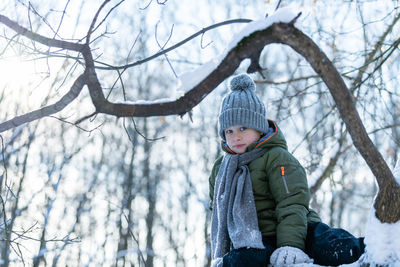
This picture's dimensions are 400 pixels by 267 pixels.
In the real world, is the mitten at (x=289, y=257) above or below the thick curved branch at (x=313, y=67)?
below

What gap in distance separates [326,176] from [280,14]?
3966mm

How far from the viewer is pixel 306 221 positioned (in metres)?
2.38

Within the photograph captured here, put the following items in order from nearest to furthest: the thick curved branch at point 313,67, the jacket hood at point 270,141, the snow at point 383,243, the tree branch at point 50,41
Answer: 1. the snow at point 383,243
2. the thick curved branch at point 313,67
3. the tree branch at point 50,41
4. the jacket hood at point 270,141

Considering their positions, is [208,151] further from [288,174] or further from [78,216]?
[288,174]

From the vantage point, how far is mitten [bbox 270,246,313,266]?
2.14m

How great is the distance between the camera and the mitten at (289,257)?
84.2 inches

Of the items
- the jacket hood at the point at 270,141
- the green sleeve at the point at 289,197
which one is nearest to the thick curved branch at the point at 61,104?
the jacket hood at the point at 270,141

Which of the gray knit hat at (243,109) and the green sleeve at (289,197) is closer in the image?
the green sleeve at (289,197)

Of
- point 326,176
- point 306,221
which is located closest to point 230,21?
point 306,221

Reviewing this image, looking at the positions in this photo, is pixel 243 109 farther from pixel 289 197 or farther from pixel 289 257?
pixel 289 257

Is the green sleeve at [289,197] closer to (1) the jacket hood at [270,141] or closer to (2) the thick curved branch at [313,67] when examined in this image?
(1) the jacket hood at [270,141]

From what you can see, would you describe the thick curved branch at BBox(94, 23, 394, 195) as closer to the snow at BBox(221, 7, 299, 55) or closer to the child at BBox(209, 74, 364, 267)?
the snow at BBox(221, 7, 299, 55)

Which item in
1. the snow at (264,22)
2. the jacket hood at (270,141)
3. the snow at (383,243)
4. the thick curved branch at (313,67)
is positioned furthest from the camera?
the jacket hood at (270,141)

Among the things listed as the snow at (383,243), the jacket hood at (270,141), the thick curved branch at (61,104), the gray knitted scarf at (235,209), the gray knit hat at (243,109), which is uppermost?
the gray knit hat at (243,109)
